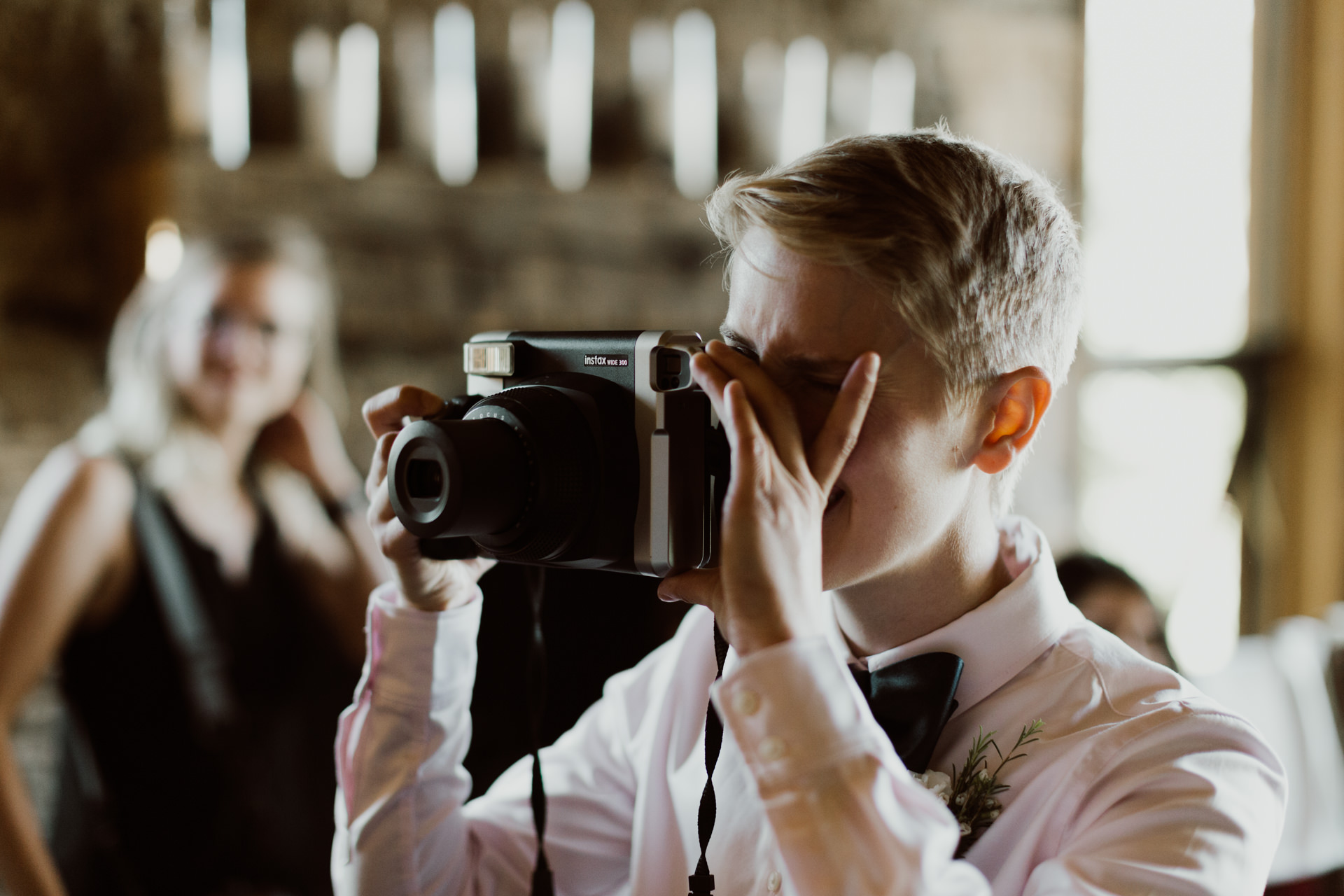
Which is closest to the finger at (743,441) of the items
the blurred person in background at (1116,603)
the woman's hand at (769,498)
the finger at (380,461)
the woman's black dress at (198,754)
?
the woman's hand at (769,498)

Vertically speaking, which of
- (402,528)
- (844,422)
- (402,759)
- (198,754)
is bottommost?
(198,754)

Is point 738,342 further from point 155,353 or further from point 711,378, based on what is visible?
point 155,353

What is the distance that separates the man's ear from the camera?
34.9 inches

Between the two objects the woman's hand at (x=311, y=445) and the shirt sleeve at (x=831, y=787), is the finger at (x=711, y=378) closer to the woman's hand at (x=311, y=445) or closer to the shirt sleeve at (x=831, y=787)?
the shirt sleeve at (x=831, y=787)

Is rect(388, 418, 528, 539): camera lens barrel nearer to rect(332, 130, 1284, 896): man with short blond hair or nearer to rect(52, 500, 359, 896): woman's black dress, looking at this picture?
rect(332, 130, 1284, 896): man with short blond hair

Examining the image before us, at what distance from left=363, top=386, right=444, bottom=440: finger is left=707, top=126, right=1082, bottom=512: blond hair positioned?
32 centimetres

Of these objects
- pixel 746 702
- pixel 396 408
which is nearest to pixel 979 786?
pixel 746 702

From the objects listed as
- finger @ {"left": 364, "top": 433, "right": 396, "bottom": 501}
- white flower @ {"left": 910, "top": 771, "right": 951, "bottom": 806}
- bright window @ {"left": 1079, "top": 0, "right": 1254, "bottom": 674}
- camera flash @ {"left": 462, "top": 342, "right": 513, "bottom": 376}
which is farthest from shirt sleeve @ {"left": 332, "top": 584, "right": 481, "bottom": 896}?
bright window @ {"left": 1079, "top": 0, "right": 1254, "bottom": 674}

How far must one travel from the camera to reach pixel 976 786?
842mm

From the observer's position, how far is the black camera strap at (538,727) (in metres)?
0.98

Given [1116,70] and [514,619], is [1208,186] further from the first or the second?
[514,619]

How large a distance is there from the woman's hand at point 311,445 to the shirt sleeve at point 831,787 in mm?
1484

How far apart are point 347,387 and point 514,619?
2.35 ft

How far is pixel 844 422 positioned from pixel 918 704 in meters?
0.27
